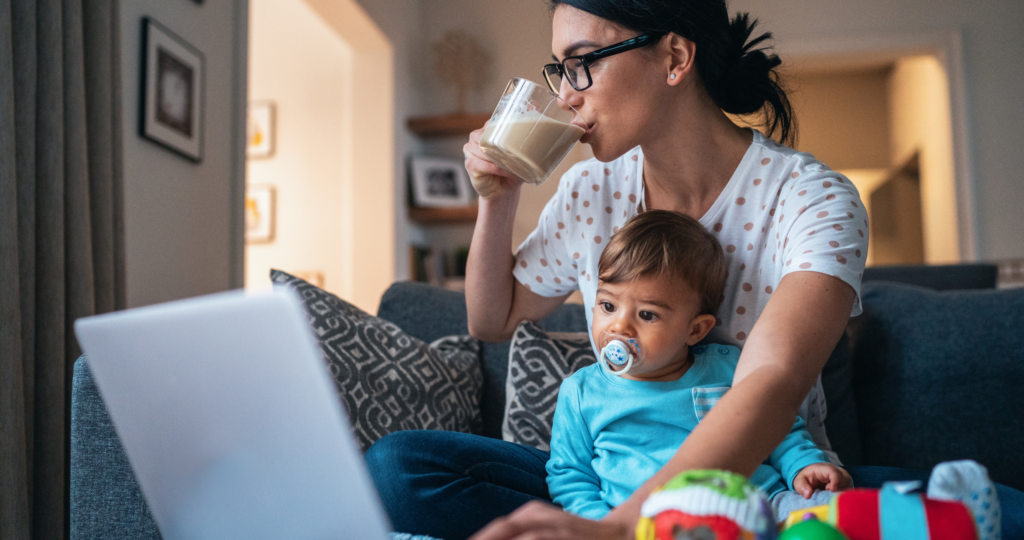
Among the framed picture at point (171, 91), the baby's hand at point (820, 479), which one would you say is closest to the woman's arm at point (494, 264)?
the baby's hand at point (820, 479)

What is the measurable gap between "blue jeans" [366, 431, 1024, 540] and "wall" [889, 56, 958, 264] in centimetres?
406

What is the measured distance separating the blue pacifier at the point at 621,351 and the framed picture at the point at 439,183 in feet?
A: 11.4

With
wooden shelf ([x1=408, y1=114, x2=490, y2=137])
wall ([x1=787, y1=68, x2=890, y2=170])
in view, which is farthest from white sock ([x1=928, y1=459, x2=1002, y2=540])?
wall ([x1=787, y1=68, x2=890, y2=170])

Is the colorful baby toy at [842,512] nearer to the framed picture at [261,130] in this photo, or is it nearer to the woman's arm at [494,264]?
the woman's arm at [494,264]

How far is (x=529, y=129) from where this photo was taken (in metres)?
1.06

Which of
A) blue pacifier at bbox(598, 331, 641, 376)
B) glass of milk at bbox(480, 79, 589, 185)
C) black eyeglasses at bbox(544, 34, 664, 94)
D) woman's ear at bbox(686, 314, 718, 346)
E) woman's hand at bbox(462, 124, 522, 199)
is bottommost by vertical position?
blue pacifier at bbox(598, 331, 641, 376)

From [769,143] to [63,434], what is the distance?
156cm

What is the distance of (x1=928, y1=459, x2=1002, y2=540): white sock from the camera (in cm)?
58

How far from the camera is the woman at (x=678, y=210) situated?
816 millimetres

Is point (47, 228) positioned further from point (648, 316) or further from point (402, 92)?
point (402, 92)

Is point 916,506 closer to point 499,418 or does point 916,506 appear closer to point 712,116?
point 712,116

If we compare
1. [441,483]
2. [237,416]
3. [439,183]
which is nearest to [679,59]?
[441,483]

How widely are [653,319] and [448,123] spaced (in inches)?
139

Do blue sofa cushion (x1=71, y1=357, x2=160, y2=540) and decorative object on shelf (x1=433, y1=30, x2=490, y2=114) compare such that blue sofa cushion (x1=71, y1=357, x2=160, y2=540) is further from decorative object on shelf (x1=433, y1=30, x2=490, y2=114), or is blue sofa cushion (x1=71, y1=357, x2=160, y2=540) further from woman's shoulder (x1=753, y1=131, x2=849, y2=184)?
decorative object on shelf (x1=433, y1=30, x2=490, y2=114)
